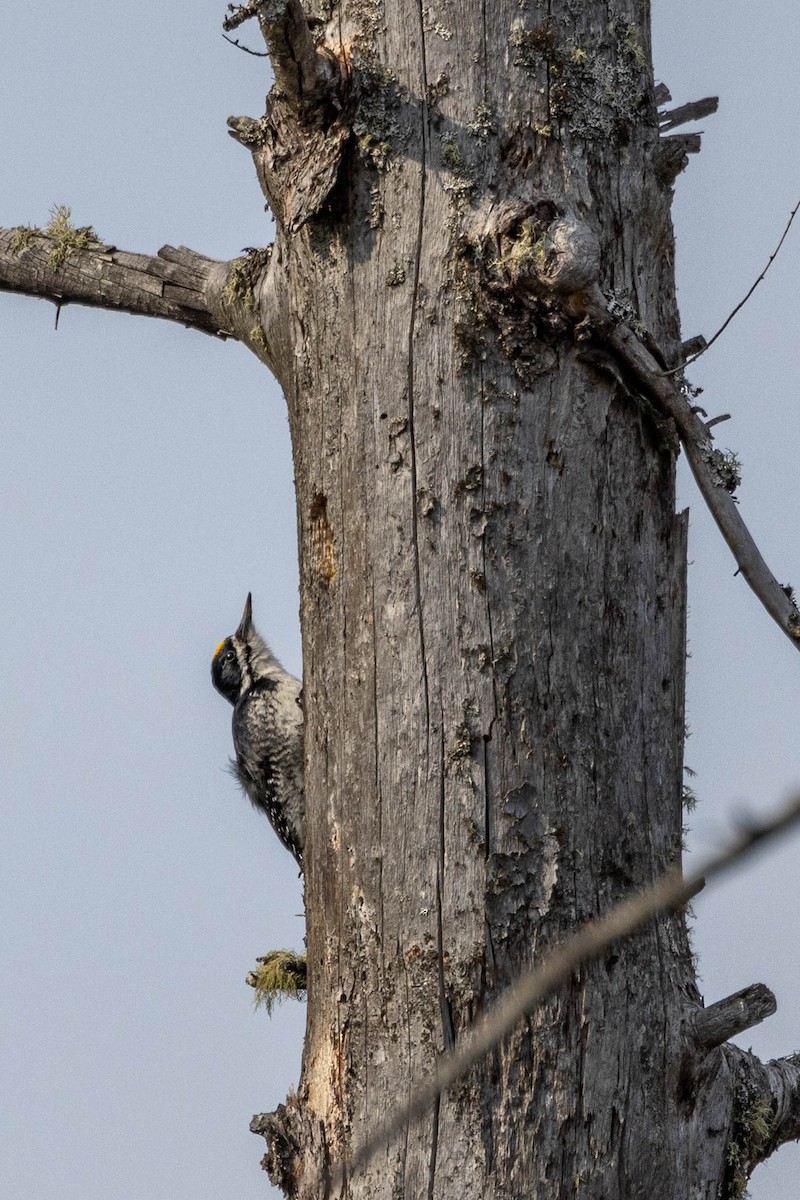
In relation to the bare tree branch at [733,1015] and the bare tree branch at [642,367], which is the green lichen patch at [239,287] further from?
the bare tree branch at [733,1015]

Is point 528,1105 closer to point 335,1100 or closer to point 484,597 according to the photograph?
point 335,1100

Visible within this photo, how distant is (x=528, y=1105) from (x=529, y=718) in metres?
0.72

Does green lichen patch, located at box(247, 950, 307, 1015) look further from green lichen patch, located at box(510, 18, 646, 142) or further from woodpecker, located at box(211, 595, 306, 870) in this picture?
green lichen patch, located at box(510, 18, 646, 142)

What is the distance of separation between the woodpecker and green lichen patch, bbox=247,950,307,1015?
1.27 metres

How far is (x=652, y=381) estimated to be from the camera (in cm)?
264

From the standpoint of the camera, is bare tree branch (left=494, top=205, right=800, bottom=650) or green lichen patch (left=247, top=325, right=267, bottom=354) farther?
green lichen patch (left=247, top=325, right=267, bottom=354)

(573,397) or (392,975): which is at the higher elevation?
(573,397)

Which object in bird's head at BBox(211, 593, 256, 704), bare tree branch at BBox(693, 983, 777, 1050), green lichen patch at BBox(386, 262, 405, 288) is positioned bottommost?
bare tree branch at BBox(693, 983, 777, 1050)

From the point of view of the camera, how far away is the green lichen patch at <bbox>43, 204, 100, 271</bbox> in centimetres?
346

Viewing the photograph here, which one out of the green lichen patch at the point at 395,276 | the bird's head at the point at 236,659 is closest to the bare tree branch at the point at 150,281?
the green lichen patch at the point at 395,276

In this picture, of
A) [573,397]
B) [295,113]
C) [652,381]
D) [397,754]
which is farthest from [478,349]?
[397,754]

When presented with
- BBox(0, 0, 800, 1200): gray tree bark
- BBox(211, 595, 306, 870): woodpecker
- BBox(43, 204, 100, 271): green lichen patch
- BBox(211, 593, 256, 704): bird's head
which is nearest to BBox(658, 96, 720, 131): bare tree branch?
BBox(0, 0, 800, 1200): gray tree bark

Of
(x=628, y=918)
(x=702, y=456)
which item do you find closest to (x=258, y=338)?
(x=702, y=456)

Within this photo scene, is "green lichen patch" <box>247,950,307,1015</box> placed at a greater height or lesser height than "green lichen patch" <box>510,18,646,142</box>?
lesser
